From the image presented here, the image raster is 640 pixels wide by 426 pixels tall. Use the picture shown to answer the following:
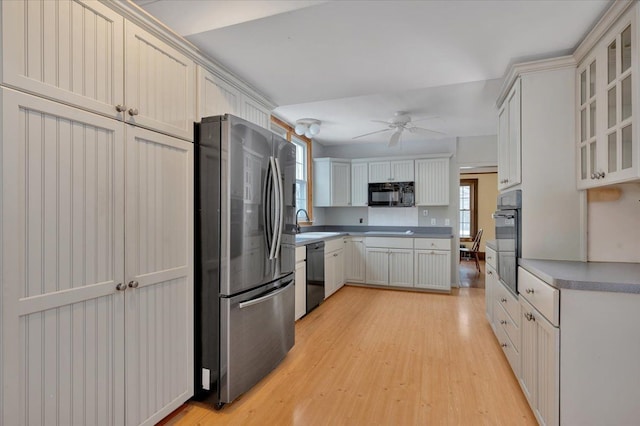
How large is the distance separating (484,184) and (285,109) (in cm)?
642

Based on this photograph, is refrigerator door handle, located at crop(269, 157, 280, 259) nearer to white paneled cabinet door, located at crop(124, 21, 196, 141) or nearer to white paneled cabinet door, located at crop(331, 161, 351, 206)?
Result: white paneled cabinet door, located at crop(124, 21, 196, 141)

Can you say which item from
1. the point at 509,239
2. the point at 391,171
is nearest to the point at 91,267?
the point at 509,239

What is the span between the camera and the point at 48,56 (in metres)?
1.22

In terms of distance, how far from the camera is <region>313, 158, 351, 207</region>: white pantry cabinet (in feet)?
17.7

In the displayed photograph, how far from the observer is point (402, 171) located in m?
5.18

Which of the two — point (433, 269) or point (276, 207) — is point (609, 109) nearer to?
point (276, 207)

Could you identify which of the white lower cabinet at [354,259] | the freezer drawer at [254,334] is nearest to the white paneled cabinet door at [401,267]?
the white lower cabinet at [354,259]

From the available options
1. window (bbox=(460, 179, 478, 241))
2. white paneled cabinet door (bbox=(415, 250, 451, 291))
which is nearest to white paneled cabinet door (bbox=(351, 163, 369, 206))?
white paneled cabinet door (bbox=(415, 250, 451, 291))

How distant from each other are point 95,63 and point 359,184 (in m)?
4.42

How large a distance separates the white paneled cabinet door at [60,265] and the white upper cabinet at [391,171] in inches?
171

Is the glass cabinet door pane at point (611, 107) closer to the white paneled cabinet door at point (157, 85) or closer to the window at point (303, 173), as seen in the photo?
the white paneled cabinet door at point (157, 85)

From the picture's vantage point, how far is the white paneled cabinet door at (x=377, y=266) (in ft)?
16.1

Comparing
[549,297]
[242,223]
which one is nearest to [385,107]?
[242,223]

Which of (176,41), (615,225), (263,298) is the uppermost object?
(176,41)
